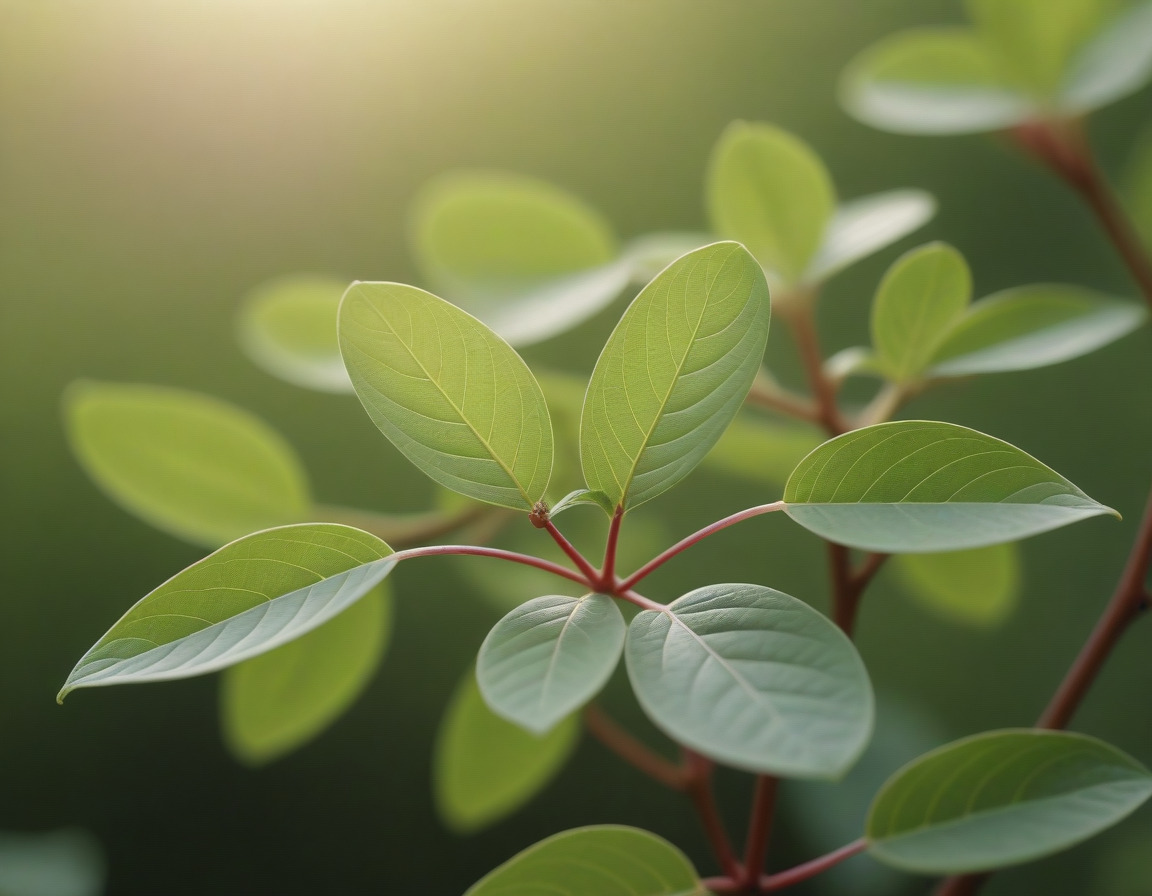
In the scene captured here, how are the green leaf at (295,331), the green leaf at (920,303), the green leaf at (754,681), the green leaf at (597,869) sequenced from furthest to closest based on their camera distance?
the green leaf at (295,331) < the green leaf at (920,303) < the green leaf at (597,869) < the green leaf at (754,681)

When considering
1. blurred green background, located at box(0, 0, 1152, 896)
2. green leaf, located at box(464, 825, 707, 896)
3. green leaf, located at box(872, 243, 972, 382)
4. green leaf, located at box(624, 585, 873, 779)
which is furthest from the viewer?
blurred green background, located at box(0, 0, 1152, 896)

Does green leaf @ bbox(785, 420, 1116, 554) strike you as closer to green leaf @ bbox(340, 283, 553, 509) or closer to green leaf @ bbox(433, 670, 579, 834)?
green leaf @ bbox(340, 283, 553, 509)

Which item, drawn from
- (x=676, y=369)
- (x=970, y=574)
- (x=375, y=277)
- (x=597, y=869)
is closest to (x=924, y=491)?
(x=676, y=369)

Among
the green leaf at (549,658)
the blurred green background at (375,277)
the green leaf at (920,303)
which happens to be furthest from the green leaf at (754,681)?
the blurred green background at (375,277)

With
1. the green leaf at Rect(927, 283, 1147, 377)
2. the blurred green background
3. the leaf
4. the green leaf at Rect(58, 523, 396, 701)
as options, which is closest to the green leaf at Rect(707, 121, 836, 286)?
the leaf

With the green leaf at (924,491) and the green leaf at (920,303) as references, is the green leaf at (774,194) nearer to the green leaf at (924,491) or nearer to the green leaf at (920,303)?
the green leaf at (920,303)

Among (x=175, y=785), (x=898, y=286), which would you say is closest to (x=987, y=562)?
(x=898, y=286)

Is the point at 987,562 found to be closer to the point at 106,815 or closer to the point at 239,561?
the point at 239,561
